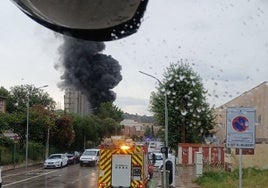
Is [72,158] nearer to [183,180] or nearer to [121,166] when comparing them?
[183,180]

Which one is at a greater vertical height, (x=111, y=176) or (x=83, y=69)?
(x=83, y=69)

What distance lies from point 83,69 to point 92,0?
0.57 metres

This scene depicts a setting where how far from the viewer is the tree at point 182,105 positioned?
14.9 m

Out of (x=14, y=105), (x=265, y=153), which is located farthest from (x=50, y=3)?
(x=14, y=105)

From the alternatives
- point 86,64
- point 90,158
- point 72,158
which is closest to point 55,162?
point 90,158

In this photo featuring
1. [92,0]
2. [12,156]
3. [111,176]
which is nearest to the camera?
[92,0]

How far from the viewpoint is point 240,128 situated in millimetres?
11938

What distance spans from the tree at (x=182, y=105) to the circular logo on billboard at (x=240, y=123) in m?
1.02

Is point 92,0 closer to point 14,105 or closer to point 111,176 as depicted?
point 111,176

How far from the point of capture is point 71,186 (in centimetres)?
2720

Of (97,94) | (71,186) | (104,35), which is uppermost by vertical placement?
(104,35)

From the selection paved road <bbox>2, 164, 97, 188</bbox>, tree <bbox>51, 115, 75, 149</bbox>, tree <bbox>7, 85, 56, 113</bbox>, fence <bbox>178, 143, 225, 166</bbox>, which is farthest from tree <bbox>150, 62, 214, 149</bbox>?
tree <bbox>7, 85, 56, 113</bbox>

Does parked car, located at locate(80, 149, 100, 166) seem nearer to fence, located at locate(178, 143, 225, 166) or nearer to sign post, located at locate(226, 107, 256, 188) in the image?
fence, located at locate(178, 143, 225, 166)

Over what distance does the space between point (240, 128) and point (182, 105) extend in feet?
20.9
